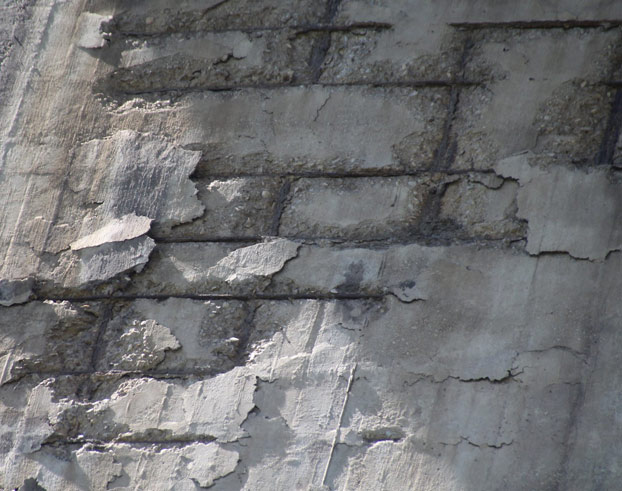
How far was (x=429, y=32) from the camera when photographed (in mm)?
2326

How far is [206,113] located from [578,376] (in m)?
1.35

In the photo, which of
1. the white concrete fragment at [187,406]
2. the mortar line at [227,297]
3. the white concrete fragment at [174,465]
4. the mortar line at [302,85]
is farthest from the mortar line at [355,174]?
the white concrete fragment at [174,465]

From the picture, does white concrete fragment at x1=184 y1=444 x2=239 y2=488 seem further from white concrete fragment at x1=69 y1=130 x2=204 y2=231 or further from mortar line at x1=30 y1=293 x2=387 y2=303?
white concrete fragment at x1=69 y1=130 x2=204 y2=231

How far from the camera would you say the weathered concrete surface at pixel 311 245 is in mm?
1993

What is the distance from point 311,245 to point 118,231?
2.00 feet

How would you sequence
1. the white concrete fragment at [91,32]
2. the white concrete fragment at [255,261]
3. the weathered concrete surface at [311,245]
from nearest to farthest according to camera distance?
the weathered concrete surface at [311,245]
the white concrete fragment at [255,261]
the white concrete fragment at [91,32]

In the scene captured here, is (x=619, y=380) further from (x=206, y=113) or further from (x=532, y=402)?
(x=206, y=113)

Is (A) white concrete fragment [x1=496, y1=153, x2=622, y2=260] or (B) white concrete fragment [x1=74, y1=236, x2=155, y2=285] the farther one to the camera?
(B) white concrete fragment [x1=74, y1=236, x2=155, y2=285]

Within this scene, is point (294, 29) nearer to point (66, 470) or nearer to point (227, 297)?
point (227, 297)

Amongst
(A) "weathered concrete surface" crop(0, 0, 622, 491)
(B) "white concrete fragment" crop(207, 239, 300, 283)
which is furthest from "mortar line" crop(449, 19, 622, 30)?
(B) "white concrete fragment" crop(207, 239, 300, 283)

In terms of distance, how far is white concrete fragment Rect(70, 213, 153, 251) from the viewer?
7.73 feet

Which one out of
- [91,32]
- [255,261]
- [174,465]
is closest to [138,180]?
[255,261]

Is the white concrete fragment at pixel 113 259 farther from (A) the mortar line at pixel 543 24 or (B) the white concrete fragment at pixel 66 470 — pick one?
(A) the mortar line at pixel 543 24

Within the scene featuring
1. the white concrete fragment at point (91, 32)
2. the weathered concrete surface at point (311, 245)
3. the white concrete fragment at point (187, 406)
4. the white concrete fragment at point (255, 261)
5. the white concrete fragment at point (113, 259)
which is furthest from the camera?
the white concrete fragment at point (91, 32)
